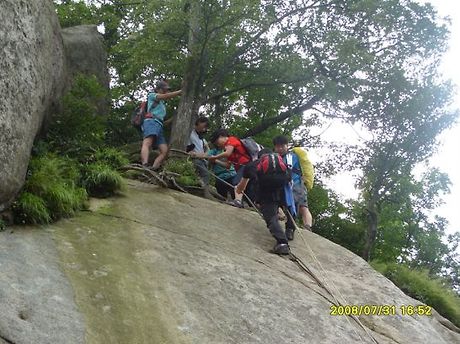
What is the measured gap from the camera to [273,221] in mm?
8062

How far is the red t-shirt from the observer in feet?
33.0

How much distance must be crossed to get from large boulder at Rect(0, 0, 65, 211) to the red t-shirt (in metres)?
3.60

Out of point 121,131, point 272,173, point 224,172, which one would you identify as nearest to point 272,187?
Answer: point 272,173

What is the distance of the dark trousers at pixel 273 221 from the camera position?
806cm

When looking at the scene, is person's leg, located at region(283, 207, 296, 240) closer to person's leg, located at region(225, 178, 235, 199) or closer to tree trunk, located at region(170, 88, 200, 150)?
person's leg, located at region(225, 178, 235, 199)

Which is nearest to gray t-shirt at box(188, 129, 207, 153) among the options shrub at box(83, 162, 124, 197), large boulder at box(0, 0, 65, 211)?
shrub at box(83, 162, 124, 197)

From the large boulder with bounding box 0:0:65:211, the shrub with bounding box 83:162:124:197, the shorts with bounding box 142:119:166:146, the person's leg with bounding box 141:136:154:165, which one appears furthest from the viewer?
the shorts with bounding box 142:119:166:146

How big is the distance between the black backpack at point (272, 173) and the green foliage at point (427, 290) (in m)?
5.00

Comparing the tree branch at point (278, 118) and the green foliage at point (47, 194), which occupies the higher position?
the tree branch at point (278, 118)

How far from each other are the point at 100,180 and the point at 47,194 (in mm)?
1656

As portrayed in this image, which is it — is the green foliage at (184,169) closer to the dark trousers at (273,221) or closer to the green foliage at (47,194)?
the dark trousers at (273,221)

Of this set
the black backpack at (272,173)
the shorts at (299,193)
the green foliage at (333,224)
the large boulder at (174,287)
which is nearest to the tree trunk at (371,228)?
the green foliage at (333,224)

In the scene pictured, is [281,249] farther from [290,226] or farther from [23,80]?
[23,80]

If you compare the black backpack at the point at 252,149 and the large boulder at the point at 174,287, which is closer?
the large boulder at the point at 174,287
